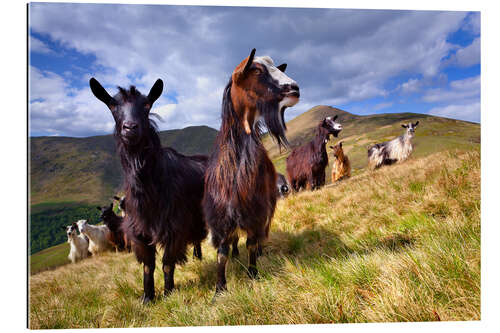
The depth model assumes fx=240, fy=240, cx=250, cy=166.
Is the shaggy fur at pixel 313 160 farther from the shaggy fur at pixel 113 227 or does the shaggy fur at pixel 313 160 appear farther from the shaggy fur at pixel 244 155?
the shaggy fur at pixel 113 227

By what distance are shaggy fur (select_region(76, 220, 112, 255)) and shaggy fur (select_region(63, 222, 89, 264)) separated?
0.19 m

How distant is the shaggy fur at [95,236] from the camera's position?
388 inches

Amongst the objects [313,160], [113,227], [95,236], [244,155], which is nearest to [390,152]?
[313,160]

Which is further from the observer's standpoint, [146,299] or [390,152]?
[390,152]

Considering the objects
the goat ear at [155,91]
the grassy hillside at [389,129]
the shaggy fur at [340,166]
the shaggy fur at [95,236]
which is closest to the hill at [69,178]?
the goat ear at [155,91]

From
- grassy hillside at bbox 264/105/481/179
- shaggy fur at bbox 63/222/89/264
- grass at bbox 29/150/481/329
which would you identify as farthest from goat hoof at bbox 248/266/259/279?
shaggy fur at bbox 63/222/89/264

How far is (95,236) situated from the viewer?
10.1 meters

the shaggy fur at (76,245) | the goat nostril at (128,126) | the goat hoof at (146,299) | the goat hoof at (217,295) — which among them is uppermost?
the goat nostril at (128,126)

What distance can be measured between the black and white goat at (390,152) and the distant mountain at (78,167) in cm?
794

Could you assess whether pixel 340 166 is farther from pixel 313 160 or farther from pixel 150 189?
pixel 150 189

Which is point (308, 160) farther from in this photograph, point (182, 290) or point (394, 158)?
point (182, 290)

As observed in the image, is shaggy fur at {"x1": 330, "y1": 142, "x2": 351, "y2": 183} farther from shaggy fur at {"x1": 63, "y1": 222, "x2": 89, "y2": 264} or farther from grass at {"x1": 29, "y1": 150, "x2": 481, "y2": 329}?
shaggy fur at {"x1": 63, "y1": 222, "x2": 89, "y2": 264}

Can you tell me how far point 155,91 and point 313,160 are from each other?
633 cm

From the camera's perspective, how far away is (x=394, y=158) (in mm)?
9461
